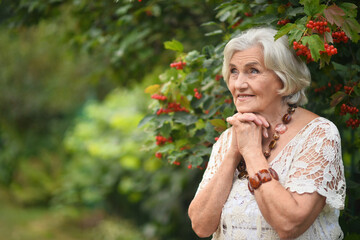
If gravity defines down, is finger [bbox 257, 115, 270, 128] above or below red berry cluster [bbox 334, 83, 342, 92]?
above

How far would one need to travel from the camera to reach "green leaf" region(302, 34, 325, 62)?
1520mm

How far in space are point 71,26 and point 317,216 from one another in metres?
3.96

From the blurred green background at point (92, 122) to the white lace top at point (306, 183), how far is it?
0.53m

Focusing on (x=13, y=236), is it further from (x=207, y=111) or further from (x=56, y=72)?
(x=207, y=111)

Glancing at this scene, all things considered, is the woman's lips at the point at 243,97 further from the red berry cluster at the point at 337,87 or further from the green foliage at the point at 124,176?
the green foliage at the point at 124,176

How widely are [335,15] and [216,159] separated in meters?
0.78

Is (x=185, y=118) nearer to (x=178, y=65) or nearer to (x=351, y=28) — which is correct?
(x=178, y=65)

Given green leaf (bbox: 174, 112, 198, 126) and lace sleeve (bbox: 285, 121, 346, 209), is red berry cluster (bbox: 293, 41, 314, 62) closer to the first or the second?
lace sleeve (bbox: 285, 121, 346, 209)

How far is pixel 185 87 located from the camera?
7.32ft

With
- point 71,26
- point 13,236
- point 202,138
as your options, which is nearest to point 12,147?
point 13,236

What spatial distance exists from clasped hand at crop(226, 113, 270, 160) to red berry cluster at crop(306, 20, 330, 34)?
410mm

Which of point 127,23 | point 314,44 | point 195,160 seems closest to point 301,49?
point 314,44

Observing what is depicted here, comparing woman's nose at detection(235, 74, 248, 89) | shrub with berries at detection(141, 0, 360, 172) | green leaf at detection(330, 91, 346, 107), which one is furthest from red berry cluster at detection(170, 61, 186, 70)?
green leaf at detection(330, 91, 346, 107)

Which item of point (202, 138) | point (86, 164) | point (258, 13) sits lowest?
point (86, 164)
